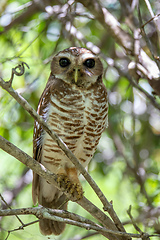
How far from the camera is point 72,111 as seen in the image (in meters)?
2.80

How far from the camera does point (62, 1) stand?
13.1ft

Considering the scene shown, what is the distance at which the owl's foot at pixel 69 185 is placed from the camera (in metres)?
2.67

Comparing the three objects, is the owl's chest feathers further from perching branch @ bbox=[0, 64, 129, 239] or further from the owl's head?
perching branch @ bbox=[0, 64, 129, 239]

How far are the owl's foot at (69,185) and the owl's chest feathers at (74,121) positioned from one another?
0.24 meters

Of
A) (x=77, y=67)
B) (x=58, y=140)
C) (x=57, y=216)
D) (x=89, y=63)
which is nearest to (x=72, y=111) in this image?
(x=77, y=67)

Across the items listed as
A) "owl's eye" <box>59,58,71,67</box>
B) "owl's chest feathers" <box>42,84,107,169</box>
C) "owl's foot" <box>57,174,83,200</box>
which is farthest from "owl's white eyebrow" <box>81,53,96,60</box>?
"owl's foot" <box>57,174,83,200</box>

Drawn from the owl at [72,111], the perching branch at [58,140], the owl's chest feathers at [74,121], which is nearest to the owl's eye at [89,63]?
the owl at [72,111]

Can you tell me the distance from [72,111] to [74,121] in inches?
3.4

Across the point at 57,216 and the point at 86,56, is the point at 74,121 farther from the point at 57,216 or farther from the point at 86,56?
the point at 57,216

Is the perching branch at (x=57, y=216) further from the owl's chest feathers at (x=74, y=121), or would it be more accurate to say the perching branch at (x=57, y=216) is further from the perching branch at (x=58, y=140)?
the owl's chest feathers at (x=74, y=121)

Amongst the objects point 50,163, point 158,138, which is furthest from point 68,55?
point 158,138

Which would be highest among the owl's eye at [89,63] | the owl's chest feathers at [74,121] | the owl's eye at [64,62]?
the owl's eye at [64,62]

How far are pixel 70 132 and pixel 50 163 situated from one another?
0.41 meters

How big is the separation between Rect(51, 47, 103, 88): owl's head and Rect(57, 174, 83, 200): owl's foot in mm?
828
